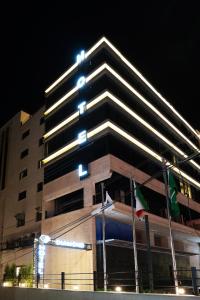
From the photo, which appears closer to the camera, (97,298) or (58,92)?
(97,298)

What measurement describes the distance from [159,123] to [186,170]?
10632 mm

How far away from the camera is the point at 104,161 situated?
3362 centimetres

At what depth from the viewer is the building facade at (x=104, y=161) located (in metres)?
33.0

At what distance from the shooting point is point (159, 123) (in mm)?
48875

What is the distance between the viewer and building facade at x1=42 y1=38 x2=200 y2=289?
3300 cm

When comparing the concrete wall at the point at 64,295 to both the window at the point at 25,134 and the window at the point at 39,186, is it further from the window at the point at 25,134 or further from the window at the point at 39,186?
the window at the point at 25,134

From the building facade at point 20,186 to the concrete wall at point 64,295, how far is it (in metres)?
15.0

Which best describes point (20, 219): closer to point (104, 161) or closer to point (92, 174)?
point (92, 174)

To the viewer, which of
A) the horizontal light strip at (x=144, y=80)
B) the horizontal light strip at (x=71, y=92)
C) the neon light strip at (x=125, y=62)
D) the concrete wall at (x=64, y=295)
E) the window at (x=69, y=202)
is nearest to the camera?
the concrete wall at (x=64, y=295)

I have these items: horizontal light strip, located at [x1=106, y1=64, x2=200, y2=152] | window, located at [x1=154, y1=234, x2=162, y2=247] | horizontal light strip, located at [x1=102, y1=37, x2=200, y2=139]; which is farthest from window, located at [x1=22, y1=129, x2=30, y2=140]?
window, located at [x1=154, y1=234, x2=162, y2=247]

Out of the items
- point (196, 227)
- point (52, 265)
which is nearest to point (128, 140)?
point (52, 265)

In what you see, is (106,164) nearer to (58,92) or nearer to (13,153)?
(58,92)

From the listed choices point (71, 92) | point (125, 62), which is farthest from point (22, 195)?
point (125, 62)

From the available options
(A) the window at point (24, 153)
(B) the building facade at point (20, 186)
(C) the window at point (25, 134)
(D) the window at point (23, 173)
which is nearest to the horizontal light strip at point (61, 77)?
(B) the building facade at point (20, 186)
